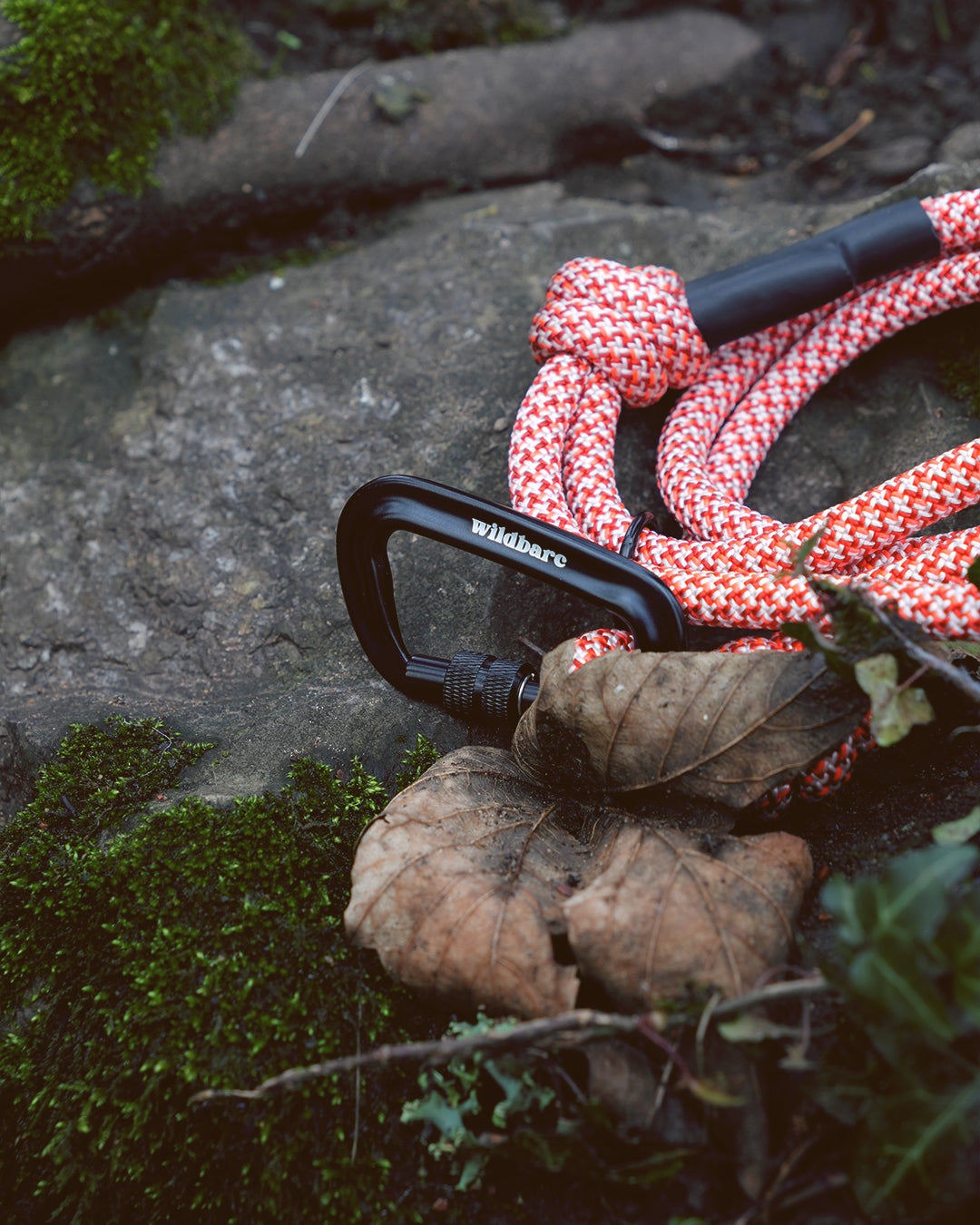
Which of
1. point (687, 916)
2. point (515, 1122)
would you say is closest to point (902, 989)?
point (687, 916)

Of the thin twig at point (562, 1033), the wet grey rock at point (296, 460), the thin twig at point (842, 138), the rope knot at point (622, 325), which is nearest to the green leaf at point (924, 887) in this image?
the thin twig at point (562, 1033)

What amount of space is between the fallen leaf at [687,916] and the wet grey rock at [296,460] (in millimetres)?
550

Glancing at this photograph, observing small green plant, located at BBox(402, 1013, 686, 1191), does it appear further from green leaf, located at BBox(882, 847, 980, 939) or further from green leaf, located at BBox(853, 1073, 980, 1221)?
green leaf, located at BBox(882, 847, 980, 939)

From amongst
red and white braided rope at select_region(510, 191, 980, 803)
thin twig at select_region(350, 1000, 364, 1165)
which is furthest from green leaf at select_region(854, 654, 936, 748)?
thin twig at select_region(350, 1000, 364, 1165)

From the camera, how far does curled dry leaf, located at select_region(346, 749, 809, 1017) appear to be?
1.07 meters

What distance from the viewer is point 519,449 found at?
1.65 meters

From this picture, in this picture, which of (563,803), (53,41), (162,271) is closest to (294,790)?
(563,803)

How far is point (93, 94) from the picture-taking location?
7.53 ft

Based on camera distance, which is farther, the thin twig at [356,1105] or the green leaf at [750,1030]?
the thin twig at [356,1105]

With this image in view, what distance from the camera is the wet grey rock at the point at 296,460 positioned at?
5.81ft

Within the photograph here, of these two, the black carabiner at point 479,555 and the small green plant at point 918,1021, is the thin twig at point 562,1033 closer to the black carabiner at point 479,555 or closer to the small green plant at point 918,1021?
the small green plant at point 918,1021

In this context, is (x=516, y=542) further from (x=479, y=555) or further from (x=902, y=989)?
(x=902, y=989)

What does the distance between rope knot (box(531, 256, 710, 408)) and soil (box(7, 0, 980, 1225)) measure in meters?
1.15

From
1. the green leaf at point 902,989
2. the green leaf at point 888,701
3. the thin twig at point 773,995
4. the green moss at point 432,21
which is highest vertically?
the green moss at point 432,21
